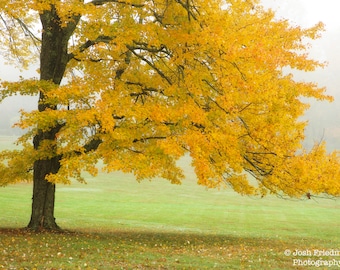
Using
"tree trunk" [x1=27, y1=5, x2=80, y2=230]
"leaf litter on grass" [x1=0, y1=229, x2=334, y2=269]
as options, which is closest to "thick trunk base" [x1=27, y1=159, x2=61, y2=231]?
"tree trunk" [x1=27, y1=5, x2=80, y2=230]

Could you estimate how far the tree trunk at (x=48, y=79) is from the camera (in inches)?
656

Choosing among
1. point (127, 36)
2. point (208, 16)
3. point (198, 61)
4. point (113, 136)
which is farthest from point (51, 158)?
point (208, 16)

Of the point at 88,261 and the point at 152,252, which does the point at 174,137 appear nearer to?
the point at 152,252

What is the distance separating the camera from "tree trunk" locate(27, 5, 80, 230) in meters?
16.7

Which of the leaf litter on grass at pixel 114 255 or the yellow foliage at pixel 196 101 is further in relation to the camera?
the yellow foliage at pixel 196 101

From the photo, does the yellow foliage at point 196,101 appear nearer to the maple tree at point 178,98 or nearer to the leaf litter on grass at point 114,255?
the maple tree at point 178,98

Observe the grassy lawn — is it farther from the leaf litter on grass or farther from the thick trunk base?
the thick trunk base

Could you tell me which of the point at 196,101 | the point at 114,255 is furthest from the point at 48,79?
the point at 114,255

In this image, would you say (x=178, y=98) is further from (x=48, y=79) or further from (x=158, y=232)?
(x=158, y=232)

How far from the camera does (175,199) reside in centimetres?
5131

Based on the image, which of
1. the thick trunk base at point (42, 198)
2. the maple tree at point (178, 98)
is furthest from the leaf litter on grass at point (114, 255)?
the maple tree at point (178, 98)

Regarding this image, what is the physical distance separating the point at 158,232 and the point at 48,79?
941cm

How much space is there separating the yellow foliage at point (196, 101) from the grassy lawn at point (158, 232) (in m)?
2.40

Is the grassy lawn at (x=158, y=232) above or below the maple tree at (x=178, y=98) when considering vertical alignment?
below
